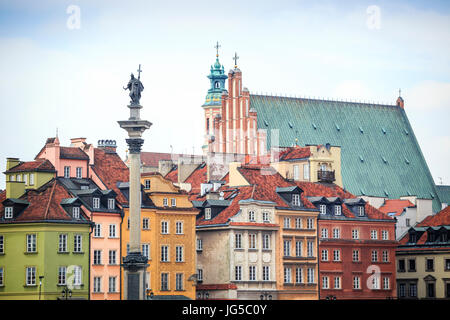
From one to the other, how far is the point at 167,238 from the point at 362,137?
54298 mm

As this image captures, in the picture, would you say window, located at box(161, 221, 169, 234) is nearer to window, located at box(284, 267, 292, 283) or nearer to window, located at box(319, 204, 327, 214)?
window, located at box(284, 267, 292, 283)

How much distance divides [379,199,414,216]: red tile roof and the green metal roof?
798 cm

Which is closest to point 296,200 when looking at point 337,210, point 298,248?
point 298,248

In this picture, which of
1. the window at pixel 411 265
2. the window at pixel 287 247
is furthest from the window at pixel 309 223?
the window at pixel 411 265

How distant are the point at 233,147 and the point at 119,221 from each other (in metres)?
42.3

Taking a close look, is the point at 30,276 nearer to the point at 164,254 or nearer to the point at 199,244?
the point at 164,254

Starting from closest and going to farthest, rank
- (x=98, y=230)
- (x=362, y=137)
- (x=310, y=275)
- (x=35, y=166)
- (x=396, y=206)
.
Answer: (x=98, y=230) < (x=35, y=166) < (x=310, y=275) < (x=396, y=206) < (x=362, y=137)

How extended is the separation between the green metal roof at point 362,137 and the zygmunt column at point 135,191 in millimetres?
62354

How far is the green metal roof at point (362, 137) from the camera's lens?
158 meters

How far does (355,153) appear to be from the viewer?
163 m

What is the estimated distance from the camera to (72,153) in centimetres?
11800

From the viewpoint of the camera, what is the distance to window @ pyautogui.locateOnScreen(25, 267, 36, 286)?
352 ft

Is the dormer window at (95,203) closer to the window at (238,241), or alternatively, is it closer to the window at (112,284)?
the window at (112,284)

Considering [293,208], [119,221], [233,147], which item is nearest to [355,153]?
[233,147]
